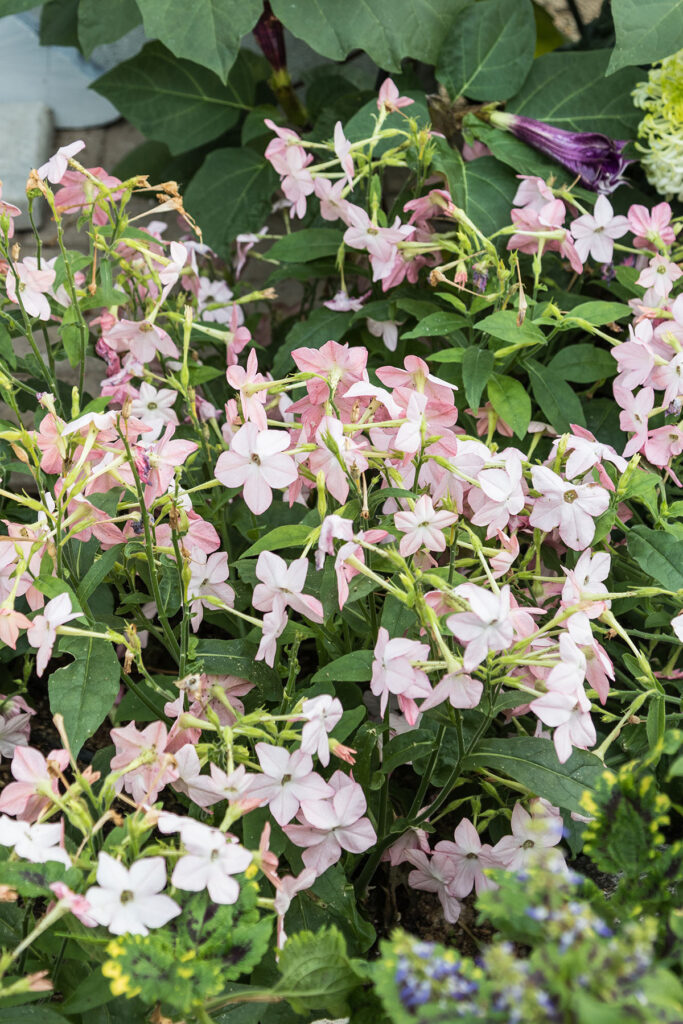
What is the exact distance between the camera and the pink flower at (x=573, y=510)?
2.76 feet

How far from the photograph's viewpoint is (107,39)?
151 cm

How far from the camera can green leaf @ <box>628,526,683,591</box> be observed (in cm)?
86

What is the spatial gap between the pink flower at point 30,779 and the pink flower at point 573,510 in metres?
0.44

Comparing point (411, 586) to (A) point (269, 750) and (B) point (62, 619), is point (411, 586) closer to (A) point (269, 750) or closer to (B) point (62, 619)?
(A) point (269, 750)

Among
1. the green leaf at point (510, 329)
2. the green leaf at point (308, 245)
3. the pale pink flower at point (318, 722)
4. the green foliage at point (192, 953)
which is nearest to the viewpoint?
the green foliage at point (192, 953)

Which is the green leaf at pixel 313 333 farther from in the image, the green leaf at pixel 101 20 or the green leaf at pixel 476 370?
the green leaf at pixel 101 20

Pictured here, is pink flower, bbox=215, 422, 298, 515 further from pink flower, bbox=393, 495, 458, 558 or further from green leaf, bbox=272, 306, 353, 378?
green leaf, bbox=272, 306, 353, 378

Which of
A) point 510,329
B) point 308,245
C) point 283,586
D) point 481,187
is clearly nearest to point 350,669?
point 283,586

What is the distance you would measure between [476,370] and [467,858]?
509 millimetres

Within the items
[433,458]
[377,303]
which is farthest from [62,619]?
[377,303]

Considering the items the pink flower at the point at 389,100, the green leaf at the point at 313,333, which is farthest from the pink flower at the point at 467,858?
the pink flower at the point at 389,100

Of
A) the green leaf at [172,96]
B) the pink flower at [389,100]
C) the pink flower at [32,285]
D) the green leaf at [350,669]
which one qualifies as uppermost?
the pink flower at [389,100]

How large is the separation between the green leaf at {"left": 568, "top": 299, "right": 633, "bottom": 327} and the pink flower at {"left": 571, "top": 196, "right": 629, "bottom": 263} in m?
0.11

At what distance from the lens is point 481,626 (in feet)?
2.23
